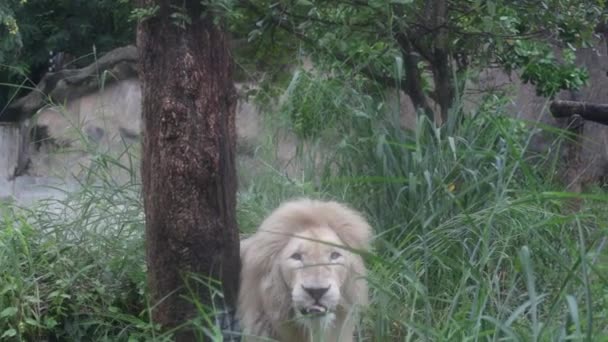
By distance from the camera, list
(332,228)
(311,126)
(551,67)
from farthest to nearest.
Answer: (551,67) < (311,126) < (332,228)

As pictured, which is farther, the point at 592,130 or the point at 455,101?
the point at 592,130

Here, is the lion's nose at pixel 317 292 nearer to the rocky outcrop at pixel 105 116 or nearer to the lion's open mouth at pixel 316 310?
the lion's open mouth at pixel 316 310

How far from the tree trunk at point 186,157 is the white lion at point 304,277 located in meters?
0.19

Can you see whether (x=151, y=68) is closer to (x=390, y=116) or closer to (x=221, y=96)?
(x=221, y=96)

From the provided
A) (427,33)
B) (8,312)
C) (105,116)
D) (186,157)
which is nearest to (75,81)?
(105,116)

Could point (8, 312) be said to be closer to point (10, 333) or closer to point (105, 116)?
point (10, 333)

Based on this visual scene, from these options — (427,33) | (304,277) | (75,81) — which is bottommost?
(304,277)

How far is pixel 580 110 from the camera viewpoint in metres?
7.64

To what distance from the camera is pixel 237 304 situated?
4.29 m

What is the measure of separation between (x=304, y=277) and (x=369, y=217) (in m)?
1.58

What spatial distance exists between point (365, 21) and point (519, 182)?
121cm

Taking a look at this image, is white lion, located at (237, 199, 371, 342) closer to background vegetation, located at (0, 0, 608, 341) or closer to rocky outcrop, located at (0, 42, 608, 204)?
background vegetation, located at (0, 0, 608, 341)

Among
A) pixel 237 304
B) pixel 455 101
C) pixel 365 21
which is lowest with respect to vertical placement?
pixel 237 304

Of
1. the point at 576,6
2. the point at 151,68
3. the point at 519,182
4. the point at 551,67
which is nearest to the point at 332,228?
the point at 151,68
